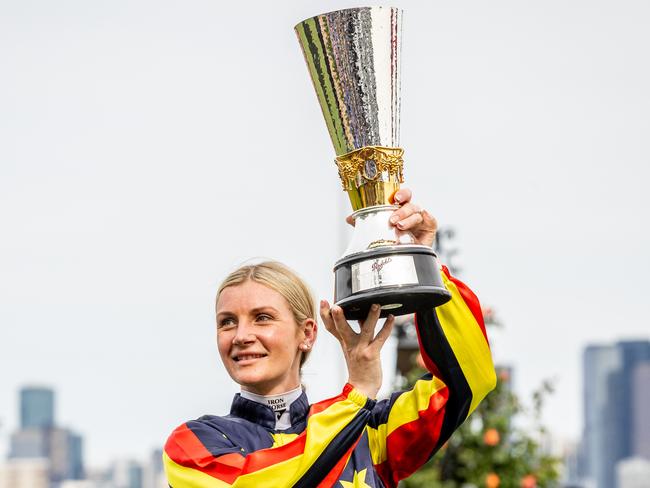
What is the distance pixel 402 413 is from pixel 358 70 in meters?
0.98

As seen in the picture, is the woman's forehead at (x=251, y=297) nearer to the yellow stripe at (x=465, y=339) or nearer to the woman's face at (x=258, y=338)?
the woman's face at (x=258, y=338)

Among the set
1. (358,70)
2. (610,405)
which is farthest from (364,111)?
(610,405)

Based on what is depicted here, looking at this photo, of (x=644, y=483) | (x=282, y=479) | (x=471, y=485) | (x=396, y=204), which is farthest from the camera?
(x=644, y=483)

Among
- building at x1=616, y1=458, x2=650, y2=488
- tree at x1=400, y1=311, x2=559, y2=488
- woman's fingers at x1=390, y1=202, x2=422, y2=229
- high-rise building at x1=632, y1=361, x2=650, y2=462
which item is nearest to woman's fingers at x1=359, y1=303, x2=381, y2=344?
woman's fingers at x1=390, y1=202, x2=422, y2=229

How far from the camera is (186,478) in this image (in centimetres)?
380

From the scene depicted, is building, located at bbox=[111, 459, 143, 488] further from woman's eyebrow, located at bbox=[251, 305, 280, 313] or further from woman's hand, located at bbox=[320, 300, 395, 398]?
woman's hand, located at bbox=[320, 300, 395, 398]

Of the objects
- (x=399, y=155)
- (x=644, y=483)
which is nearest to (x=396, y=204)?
(x=399, y=155)

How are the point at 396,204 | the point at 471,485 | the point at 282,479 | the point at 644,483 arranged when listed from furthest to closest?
the point at 644,483, the point at 471,485, the point at 396,204, the point at 282,479

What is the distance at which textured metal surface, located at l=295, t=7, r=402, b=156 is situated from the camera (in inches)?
151

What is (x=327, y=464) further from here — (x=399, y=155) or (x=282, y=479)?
(x=399, y=155)

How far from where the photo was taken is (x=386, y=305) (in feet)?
12.3

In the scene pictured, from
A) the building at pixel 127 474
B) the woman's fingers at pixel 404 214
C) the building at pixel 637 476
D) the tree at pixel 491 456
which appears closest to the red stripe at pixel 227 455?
the woman's fingers at pixel 404 214

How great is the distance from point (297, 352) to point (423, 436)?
1.41ft

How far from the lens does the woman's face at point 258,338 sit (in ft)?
12.8
